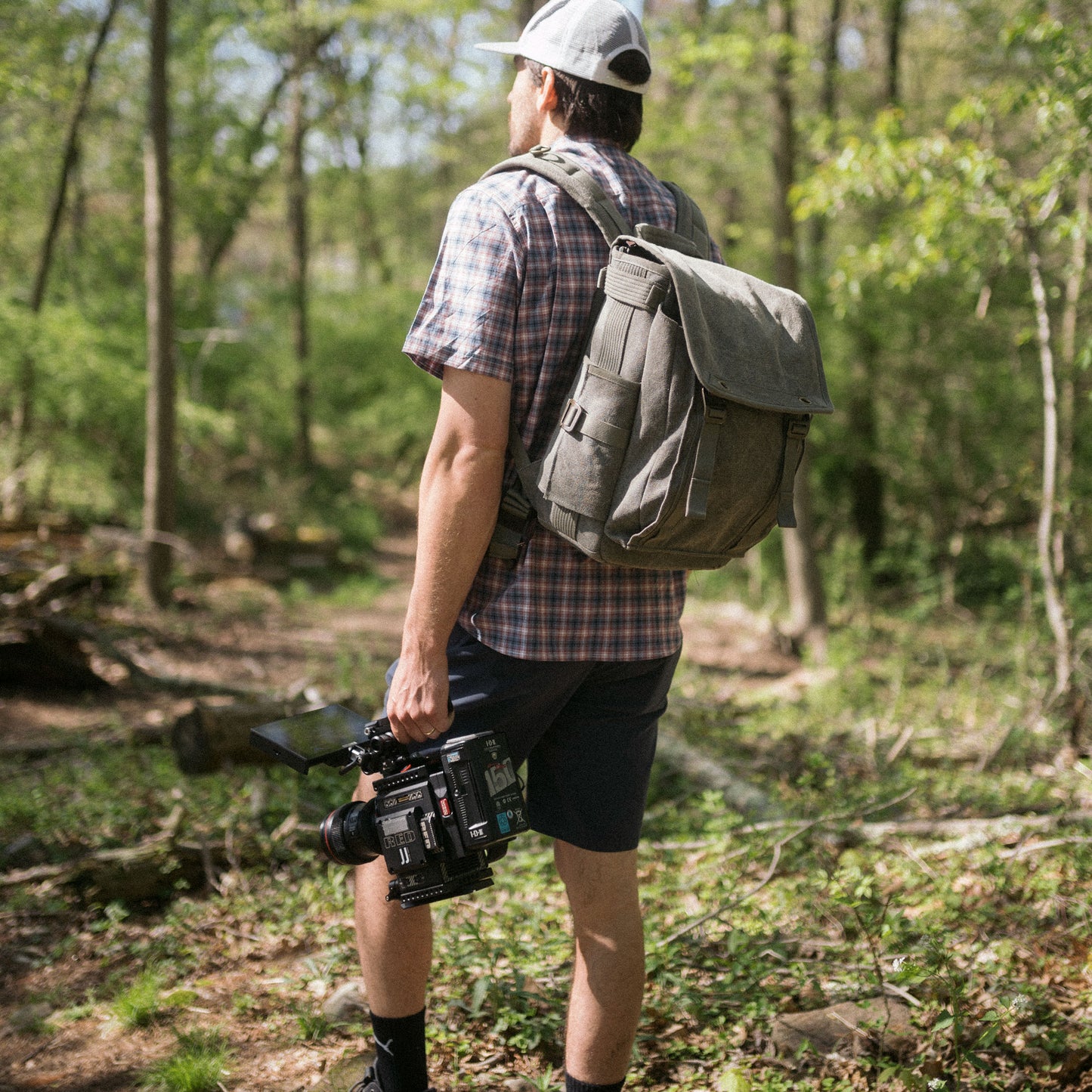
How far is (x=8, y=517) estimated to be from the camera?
29.5ft

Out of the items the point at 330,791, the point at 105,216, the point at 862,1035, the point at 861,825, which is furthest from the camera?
the point at 105,216

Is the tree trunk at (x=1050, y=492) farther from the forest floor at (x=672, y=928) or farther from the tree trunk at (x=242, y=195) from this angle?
the tree trunk at (x=242, y=195)

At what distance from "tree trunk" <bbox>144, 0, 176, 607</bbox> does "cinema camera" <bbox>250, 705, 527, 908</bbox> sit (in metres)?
6.30

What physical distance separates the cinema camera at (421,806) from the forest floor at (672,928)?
0.71 meters

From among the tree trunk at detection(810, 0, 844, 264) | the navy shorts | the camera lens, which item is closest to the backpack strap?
the navy shorts

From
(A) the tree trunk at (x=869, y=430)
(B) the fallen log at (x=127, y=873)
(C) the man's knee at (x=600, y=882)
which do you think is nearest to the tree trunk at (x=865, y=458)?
(A) the tree trunk at (x=869, y=430)

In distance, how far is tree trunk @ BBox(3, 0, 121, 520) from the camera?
8812 mm

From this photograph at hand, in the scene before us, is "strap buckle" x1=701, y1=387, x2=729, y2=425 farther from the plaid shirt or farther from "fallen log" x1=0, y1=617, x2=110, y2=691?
"fallen log" x1=0, y1=617, x2=110, y2=691

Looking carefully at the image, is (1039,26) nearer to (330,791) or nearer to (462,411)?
(462,411)

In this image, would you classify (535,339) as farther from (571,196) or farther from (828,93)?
(828,93)

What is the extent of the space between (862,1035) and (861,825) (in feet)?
4.02

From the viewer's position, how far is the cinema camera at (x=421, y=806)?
1.73m

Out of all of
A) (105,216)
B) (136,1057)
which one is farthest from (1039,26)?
(105,216)

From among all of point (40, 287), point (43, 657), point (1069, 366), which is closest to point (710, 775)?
point (1069, 366)
